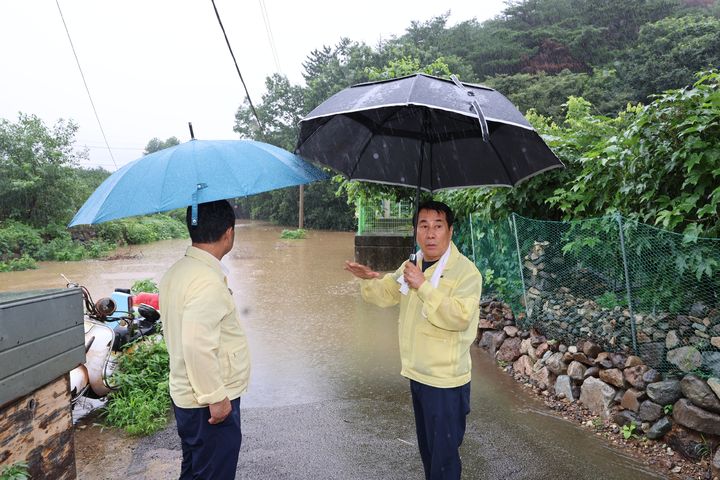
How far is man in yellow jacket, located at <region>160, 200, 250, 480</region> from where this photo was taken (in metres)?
1.88

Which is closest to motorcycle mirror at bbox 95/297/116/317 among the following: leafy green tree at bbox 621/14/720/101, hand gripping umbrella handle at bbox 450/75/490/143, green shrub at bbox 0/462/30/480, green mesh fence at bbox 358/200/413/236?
green shrub at bbox 0/462/30/480

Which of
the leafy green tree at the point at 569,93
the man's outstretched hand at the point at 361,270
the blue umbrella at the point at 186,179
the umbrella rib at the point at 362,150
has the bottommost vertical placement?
the man's outstretched hand at the point at 361,270

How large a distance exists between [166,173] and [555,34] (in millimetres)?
35811

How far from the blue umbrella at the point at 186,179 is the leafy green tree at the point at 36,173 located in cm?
1771

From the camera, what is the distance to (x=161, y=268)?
14078mm

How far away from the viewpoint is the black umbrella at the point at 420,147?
9.05 ft

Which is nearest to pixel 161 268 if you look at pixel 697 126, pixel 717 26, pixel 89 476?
pixel 89 476

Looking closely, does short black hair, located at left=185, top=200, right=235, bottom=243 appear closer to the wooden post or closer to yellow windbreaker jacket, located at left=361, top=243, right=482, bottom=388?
yellow windbreaker jacket, located at left=361, top=243, right=482, bottom=388

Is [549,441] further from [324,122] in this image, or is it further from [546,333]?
[324,122]

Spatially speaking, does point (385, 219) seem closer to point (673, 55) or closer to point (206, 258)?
point (206, 258)

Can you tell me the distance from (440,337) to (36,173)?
19372mm

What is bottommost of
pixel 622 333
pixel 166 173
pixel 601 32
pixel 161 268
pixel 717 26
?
pixel 161 268

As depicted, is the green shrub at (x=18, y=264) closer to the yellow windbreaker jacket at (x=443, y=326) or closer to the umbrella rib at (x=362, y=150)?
the umbrella rib at (x=362, y=150)

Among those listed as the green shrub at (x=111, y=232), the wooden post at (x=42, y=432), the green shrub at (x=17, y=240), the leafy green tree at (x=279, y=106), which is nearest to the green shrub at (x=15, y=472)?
the wooden post at (x=42, y=432)
